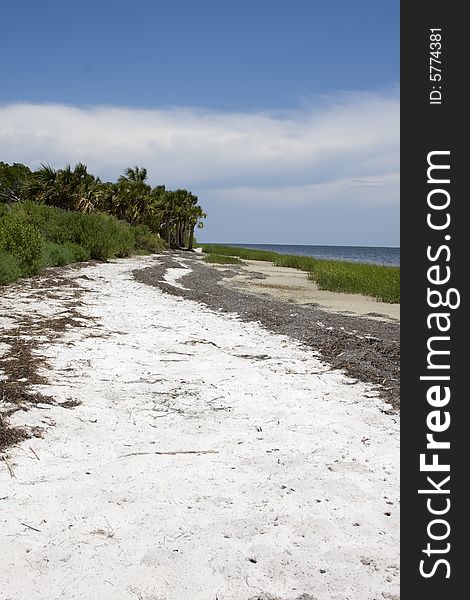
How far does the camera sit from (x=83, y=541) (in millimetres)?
3238

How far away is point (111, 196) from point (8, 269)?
1649 inches

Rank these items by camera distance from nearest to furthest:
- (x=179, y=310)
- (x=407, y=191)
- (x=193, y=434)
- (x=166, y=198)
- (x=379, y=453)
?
1. (x=407, y=191)
2. (x=379, y=453)
3. (x=193, y=434)
4. (x=179, y=310)
5. (x=166, y=198)

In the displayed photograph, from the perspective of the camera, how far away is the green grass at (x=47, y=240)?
16484 mm

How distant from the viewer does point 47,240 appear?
25781mm

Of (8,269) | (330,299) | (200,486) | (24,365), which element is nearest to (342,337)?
(24,365)

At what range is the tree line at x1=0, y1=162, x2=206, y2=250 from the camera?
4366cm

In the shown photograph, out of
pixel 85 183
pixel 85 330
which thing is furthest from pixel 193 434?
pixel 85 183

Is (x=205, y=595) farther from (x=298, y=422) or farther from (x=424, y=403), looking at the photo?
(x=298, y=422)

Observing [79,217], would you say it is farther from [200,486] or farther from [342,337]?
[200,486]

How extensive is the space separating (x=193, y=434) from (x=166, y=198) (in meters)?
63.8

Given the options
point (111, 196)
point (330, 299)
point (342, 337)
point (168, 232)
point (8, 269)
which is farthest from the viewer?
→ point (168, 232)

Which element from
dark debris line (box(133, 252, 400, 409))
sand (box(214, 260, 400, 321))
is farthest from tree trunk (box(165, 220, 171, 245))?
dark debris line (box(133, 252, 400, 409))

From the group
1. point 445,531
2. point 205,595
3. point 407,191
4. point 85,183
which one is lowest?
point 205,595

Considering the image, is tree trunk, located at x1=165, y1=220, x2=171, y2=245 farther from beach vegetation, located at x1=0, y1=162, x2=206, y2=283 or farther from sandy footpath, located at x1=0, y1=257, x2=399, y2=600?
sandy footpath, located at x1=0, y1=257, x2=399, y2=600
